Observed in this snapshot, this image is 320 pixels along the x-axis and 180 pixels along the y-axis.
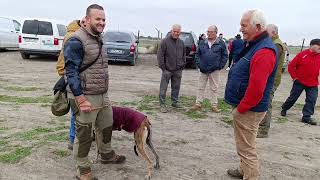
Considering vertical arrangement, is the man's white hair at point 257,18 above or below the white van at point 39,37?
above

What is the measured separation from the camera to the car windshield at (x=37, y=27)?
57.0 feet

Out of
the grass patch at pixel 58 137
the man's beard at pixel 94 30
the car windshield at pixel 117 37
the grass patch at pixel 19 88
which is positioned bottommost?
the grass patch at pixel 19 88

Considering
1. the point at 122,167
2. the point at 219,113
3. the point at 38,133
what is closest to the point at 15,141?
the point at 38,133

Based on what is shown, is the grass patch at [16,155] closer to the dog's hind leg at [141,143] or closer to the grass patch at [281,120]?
the dog's hind leg at [141,143]

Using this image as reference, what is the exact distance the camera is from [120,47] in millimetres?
17203

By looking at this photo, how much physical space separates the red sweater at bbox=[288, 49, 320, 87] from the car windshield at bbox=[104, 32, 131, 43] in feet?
33.9

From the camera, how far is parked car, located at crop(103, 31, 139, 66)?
17.2m

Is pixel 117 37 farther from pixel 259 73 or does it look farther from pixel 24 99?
pixel 259 73

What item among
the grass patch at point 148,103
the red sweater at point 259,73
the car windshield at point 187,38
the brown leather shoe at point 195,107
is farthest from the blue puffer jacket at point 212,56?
the car windshield at point 187,38

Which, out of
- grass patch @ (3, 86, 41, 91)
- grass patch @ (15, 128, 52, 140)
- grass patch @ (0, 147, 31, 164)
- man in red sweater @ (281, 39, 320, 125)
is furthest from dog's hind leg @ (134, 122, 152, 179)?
grass patch @ (3, 86, 41, 91)

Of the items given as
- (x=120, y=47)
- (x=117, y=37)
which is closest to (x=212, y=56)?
(x=120, y=47)

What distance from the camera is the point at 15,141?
6008 millimetres

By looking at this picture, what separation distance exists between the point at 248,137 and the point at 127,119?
1.51 meters

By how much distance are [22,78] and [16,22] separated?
33.8 ft
